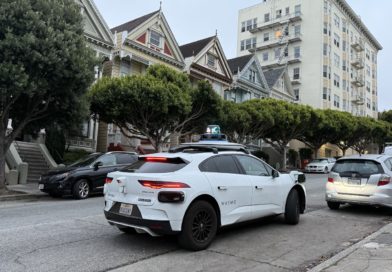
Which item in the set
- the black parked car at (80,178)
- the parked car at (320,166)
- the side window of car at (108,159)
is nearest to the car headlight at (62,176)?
the black parked car at (80,178)

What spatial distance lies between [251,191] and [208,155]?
1.11 m

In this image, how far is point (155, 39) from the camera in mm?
28750

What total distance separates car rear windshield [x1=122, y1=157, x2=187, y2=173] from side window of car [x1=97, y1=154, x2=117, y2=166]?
26.0ft

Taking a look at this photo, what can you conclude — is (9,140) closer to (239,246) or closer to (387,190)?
(239,246)

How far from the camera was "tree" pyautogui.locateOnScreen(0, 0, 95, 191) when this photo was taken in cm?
1268

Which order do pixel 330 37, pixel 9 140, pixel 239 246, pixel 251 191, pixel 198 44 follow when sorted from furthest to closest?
pixel 330 37 < pixel 198 44 < pixel 9 140 < pixel 251 191 < pixel 239 246

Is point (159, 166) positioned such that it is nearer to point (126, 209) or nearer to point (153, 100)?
point (126, 209)

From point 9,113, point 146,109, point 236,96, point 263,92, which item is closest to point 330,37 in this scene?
point 263,92

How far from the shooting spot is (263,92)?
41156mm

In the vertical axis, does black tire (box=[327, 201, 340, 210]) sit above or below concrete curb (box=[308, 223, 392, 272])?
above

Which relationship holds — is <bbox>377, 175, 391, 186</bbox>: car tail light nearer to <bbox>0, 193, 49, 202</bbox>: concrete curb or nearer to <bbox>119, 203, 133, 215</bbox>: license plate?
<bbox>119, 203, 133, 215</bbox>: license plate

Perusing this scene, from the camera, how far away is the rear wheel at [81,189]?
13220mm

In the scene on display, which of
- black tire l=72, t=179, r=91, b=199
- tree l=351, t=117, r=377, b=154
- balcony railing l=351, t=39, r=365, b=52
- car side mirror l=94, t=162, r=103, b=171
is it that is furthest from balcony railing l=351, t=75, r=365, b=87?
black tire l=72, t=179, r=91, b=199

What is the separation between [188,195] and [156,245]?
1200 millimetres
